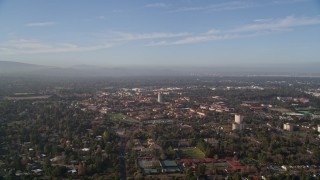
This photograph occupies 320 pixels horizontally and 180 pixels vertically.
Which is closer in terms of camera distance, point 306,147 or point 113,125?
point 306,147

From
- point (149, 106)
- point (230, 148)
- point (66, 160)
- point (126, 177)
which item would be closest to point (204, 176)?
point (126, 177)

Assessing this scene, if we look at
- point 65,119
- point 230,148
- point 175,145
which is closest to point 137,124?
point 65,119

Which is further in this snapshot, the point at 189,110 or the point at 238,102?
the point at 238,102

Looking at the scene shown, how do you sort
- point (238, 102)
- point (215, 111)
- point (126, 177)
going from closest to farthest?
point (126, 177), point (215, 111), point (238, 102)

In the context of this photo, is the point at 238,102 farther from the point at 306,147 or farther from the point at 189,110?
the point at 306,147

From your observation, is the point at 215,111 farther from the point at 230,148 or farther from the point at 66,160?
the point at 66,160

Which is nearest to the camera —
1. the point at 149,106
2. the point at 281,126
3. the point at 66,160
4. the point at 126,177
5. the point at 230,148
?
the point at 126,177
